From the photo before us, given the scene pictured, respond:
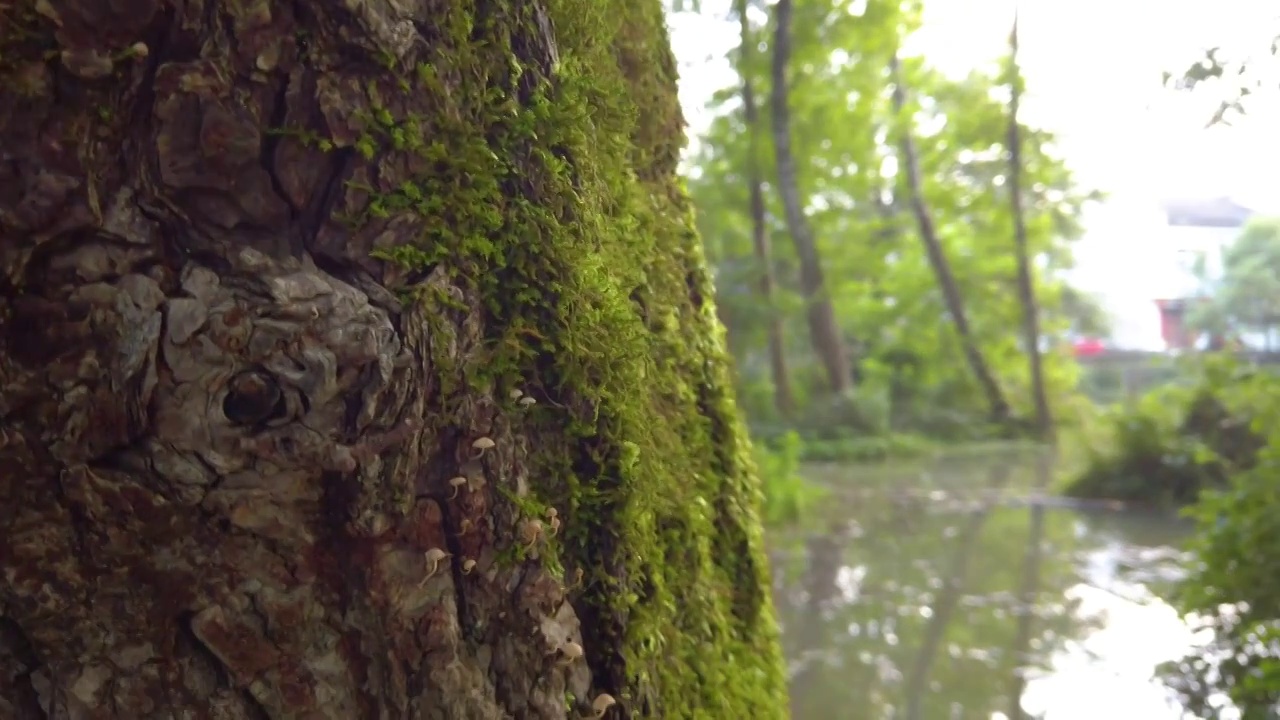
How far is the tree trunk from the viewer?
0.86 meters

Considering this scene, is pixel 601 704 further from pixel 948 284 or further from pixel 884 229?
pixel 884 229

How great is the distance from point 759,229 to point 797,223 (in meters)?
1.71

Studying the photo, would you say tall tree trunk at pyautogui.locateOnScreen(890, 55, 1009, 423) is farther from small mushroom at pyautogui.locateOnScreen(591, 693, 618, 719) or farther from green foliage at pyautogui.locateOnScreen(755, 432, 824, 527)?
small mushroom at pyautogui.locateOnScreen(591, 693, 618, 719)

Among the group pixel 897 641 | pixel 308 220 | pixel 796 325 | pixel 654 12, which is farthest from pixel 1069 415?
pixel 308 220

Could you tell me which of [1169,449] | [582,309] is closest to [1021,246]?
[1169,449]

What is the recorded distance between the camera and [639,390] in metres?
1.20

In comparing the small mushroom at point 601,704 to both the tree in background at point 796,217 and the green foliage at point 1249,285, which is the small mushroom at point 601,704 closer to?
the green foliage at point 1249,285

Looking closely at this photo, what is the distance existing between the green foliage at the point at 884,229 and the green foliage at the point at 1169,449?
4.52 m

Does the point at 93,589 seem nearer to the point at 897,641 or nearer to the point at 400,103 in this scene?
the point at 400,103

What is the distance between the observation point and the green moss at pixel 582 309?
1.00 meters

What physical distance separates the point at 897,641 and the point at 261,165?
3170 mm

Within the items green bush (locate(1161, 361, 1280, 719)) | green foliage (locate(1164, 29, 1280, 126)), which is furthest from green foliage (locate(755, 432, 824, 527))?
green foliage (locate(1164, 29, 1280, 126))

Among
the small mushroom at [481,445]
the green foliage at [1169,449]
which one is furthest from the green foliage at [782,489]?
the small mushroom at [481,445]

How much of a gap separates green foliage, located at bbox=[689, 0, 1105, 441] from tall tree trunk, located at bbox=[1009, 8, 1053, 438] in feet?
1.32
